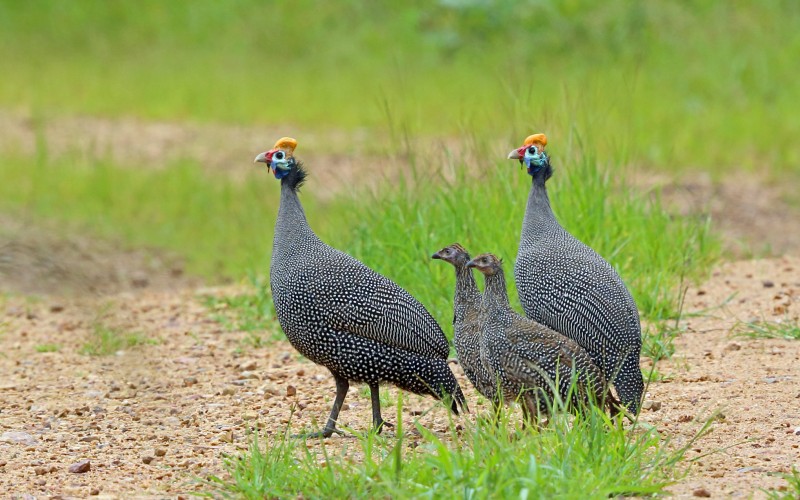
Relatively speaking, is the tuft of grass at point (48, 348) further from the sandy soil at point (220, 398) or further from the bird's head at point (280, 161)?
the bird's head at point (280, 161)

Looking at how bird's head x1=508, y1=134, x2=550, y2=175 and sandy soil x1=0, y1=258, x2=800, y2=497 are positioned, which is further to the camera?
bird's head x1=508, y1=134, x2=550, y2=175

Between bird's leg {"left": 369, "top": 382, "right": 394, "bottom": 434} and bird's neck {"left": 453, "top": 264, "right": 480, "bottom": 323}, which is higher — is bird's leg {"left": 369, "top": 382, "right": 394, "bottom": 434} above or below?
below

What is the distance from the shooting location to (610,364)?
4.51m

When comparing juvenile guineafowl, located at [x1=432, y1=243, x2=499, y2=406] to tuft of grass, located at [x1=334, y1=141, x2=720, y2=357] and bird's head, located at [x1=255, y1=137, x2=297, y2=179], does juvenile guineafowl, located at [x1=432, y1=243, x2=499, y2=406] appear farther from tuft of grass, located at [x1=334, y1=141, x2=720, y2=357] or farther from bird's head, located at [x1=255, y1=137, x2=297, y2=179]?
tuft of grass, located at [x1=334, y1=141, x2=720, y2=357]

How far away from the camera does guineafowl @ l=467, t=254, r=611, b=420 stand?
434cm

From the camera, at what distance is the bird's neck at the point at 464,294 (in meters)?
4.92

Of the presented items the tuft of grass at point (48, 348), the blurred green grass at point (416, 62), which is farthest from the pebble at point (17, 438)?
the blurred green grass at point (416, 62)

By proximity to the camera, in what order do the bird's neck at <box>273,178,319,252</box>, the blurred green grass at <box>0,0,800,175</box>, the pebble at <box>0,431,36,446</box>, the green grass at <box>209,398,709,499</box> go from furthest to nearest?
1. the blurred green grass at <box>0,0,800,175</box>
2. the bird's neck at <box>273,178,319,252</box>
3. the pebble at <box>0,431,36,446</box>
4. the green grass at <box>209,398,709,499</box>

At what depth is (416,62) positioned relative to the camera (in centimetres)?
1494

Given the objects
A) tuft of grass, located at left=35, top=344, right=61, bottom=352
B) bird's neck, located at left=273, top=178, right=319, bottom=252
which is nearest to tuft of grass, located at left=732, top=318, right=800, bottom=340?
bird's neck, located at left=273, top=178, right=319, bottom=252

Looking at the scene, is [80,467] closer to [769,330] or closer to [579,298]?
[579,298]

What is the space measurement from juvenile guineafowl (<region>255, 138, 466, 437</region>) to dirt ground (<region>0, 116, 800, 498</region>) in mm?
200

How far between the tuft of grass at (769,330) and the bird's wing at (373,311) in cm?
168

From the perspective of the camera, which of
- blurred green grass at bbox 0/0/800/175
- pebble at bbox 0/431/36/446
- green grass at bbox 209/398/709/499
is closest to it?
green grass at bbox 209/398/709/499
